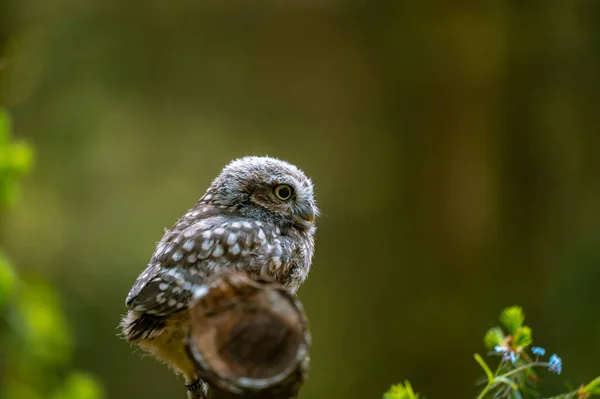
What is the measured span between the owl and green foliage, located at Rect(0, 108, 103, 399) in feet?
1.02

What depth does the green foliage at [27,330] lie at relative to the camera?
7.21 feet

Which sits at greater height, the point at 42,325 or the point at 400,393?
the point at 400,393

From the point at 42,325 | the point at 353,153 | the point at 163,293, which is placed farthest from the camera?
the point at 353,153

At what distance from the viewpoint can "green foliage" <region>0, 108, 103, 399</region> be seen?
2198 millimetres

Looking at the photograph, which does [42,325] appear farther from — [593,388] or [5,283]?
[593,388]

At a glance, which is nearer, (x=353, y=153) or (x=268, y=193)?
(x=268, y=193)

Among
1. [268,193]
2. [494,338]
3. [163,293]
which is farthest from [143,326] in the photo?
[494,338]

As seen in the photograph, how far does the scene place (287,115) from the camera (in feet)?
24.6

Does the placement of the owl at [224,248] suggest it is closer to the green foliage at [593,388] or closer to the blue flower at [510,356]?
the blue flower at [510,356]

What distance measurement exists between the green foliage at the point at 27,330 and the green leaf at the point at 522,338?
134cm

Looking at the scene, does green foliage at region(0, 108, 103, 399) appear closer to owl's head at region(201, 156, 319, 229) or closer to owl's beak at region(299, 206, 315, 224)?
owl's head at region(201, 156, 319, 229)

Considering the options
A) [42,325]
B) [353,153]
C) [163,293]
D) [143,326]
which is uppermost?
[353,153]

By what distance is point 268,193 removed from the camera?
2.48 m

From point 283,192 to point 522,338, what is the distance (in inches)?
43.8
